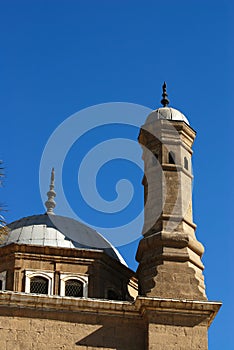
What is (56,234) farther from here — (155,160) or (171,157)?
(171,157)

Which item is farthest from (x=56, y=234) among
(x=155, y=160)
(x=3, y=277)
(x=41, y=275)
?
(x=155, y=160)

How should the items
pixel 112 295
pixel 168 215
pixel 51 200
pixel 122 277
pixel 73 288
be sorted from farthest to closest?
pixel 51 200
pixel 122 277
pixel 112 295
pixel 73 288
pixel 168 215

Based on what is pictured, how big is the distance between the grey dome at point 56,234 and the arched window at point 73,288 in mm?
1181

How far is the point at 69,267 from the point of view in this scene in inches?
953

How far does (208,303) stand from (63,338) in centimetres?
333

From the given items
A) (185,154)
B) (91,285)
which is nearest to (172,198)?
(185,154)

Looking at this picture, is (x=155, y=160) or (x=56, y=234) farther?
(x=56, y=234)

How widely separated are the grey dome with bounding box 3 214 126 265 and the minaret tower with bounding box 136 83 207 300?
240 centimetres

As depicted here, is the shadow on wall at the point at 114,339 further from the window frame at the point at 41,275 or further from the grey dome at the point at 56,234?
the grey dome at the point at 56,234

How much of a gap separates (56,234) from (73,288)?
200 centimetres

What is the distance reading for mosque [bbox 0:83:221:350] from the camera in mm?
20797

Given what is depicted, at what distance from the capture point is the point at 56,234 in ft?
83.3

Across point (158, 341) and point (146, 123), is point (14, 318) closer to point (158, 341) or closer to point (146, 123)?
point (158, 341)

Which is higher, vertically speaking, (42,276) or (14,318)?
(42,276)
